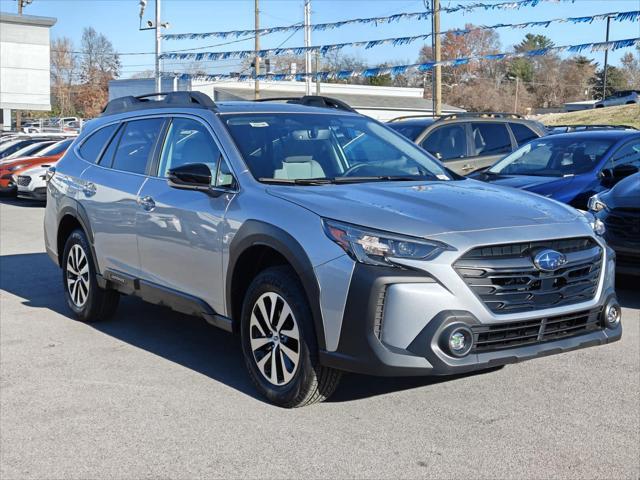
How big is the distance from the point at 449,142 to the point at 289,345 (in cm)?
871

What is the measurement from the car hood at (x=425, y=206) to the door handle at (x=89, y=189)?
89.8 inches

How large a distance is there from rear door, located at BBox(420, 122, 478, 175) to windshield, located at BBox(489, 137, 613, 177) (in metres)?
2.10

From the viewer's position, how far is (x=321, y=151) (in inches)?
217

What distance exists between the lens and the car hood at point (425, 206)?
4277 millimetres

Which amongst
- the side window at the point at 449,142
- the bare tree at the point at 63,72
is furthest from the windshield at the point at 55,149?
the bare tree at the point at 63,72

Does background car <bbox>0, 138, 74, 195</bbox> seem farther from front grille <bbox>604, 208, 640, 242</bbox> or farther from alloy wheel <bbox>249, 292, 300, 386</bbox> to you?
alloy wheel <bbox>249, 292, 300, 386</bbox>

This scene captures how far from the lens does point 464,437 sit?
14.0 ft

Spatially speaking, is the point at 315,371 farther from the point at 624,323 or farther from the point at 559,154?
the point at 559,154

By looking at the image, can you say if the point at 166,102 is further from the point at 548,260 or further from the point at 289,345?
the point at 548,260

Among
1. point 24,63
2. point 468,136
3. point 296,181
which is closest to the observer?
point 296,181

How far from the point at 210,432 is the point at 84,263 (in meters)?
2.97

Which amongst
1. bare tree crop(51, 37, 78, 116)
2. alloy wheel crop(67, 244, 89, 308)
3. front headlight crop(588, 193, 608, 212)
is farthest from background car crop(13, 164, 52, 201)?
bare tree crop(51, 37, 78, 116)

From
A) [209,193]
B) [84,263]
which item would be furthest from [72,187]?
[209,193]

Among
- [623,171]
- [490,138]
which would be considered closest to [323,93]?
[490,138]
